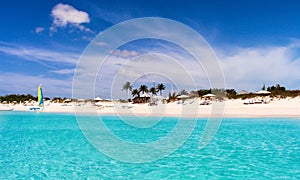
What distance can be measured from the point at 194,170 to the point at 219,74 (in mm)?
3930

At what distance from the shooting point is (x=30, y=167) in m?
7.77

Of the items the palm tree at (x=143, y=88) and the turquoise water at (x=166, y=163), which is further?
the palm tree at (x=143, y=88)

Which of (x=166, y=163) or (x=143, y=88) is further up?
(x=143, y=88)

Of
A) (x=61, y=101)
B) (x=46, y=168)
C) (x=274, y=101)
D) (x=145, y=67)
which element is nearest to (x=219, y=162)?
(x=46, y=168)

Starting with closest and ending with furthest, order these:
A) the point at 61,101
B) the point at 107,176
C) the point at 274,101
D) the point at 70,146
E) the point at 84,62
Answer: the point at 107,176
the point at 84,62
the point at 70,146
the point at 274,101
the point at 61,101

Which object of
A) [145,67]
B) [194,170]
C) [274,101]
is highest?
[145,67]

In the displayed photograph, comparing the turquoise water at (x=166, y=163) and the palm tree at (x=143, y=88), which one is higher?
the palm tree at (x=143, y=88)

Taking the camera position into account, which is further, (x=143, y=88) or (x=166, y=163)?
(x=143, y=88)

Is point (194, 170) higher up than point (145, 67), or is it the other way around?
point (145, 67)

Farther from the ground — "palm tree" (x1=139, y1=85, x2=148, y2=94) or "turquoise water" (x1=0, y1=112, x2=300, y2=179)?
"palm tree" (x1=139, y1=85, x2=148, y2=94)

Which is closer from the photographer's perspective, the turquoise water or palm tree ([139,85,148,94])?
the turquoise water

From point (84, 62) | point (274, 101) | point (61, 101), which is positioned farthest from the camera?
point (61, 101)

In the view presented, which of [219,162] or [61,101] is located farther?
[61,101]

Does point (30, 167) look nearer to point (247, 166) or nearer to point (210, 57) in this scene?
point (247, 166)
